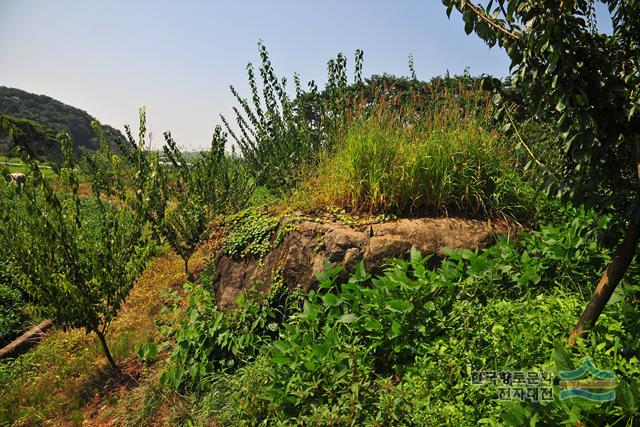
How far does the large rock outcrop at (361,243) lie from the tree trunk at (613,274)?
190 centimetres

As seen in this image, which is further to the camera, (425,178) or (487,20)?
(425,178)

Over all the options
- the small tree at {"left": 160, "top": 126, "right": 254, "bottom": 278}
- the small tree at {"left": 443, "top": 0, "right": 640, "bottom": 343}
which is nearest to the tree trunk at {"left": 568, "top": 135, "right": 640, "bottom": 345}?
the small tree at {"left": 443, "top": 0, "right": 640, "bottom": 343}

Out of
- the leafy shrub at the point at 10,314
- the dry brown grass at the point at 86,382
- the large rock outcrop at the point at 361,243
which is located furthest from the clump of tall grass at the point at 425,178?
the leafy shrub at the point at 10,314

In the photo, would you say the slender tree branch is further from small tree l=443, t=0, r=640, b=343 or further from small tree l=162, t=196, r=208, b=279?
small tree l=162, t=196, r=208, b=279

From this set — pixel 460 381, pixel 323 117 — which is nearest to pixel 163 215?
pixel 323 117

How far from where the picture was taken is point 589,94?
199 cm

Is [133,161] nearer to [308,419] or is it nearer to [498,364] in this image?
[308,419]

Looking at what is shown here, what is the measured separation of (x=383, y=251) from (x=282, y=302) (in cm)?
117

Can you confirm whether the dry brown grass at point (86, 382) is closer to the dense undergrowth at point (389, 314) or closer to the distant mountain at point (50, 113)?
the dense undergrowth at point (389, 314)

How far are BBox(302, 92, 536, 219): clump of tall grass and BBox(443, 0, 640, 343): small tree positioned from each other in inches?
91.2

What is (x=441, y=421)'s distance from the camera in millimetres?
2162

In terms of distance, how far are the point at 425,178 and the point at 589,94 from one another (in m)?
2.61

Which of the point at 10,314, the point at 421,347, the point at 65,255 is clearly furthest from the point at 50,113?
the point at 421,347

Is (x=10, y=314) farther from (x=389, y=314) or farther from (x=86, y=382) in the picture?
(x=389, y=314)
